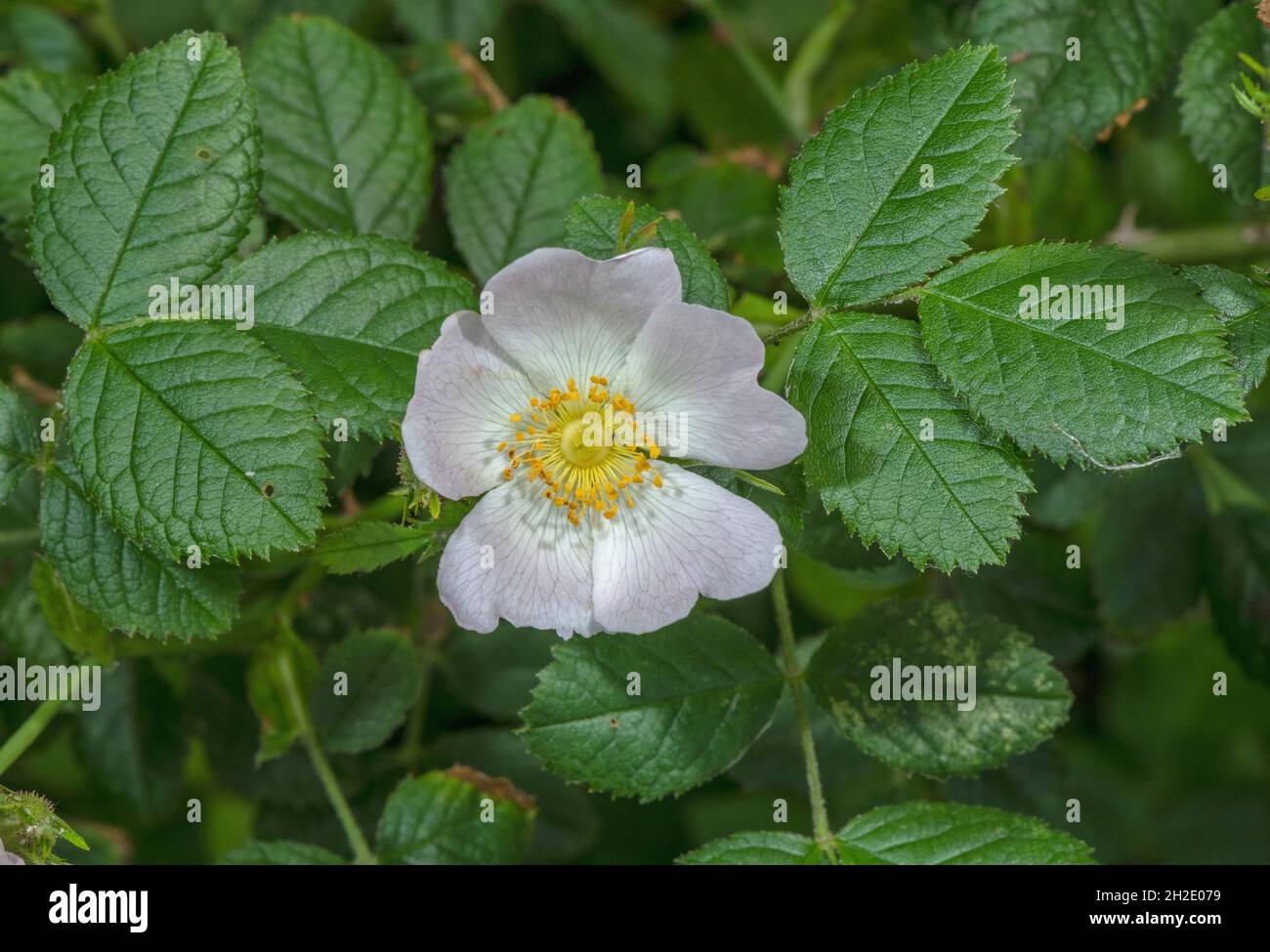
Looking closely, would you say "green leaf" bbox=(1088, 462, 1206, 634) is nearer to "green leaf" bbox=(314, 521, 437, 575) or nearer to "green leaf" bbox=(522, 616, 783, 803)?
"green leaf" bbox=(522, 616, 783, 803)

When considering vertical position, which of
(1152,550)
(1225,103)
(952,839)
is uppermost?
(1225,103)

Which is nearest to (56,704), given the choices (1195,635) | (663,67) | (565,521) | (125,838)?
(125,838)

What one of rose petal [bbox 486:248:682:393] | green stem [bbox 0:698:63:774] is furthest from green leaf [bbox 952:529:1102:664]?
green stem [bbox 0:698:63:774]

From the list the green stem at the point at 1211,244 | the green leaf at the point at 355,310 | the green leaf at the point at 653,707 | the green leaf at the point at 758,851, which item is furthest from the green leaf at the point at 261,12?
the green leaf at the point at 758,851

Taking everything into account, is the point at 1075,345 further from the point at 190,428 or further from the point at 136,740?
the point at 136,740

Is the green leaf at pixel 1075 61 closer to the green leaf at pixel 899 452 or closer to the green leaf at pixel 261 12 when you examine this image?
the green leaf at pixel 899 452

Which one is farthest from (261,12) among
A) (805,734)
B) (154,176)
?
(805,734)
